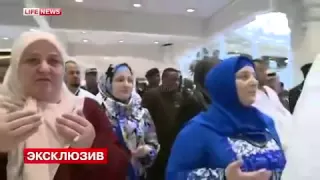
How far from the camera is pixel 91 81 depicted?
3.22 feet

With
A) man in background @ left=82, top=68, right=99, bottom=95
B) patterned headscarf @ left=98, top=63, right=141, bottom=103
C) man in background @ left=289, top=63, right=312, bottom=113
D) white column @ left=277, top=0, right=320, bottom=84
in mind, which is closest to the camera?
Answer: man in background @ left=82, top=68, right=99, bottom=95

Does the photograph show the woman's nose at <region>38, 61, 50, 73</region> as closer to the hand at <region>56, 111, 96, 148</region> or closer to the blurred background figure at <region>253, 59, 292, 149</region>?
the hand at <region>56, 111, 96, 148</region>

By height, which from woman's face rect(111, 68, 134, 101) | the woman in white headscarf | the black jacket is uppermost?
woman's face rect(111, 68, 134, 101)

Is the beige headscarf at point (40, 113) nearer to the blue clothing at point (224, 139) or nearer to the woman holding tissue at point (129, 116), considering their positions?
the blue clothing at point (224, 139)

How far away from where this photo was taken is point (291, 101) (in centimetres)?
120

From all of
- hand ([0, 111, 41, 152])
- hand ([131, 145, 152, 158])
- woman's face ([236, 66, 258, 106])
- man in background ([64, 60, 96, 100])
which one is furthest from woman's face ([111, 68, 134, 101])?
hand ([0, 111, 41, 152])

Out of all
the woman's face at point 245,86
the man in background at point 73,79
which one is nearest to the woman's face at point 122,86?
the man in background at point 73,79

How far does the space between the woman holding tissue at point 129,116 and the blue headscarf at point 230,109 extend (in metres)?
0.27

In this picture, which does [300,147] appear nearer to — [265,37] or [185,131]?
[185,131]

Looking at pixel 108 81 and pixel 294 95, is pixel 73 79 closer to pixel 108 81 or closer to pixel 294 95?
pixel 108 81

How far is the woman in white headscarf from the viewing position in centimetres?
82

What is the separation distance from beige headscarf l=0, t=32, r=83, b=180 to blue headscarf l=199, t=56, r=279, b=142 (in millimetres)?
284

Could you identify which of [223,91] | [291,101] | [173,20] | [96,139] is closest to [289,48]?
[291,101]

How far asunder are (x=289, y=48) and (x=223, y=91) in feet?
2.55
